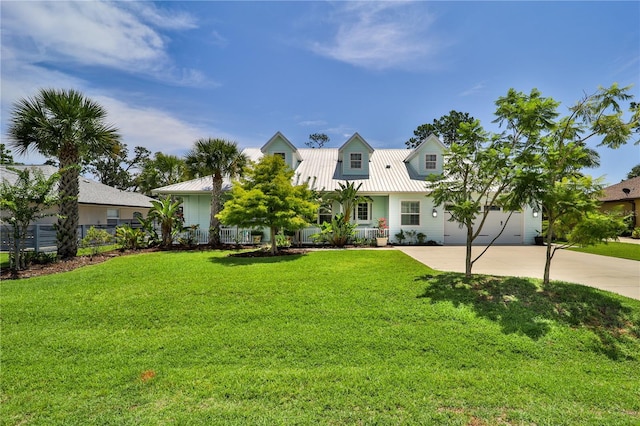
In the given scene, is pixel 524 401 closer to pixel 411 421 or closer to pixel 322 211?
pixel 411 421

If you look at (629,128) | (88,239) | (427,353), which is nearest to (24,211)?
(88,239)

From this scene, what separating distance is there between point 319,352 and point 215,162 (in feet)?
43.6

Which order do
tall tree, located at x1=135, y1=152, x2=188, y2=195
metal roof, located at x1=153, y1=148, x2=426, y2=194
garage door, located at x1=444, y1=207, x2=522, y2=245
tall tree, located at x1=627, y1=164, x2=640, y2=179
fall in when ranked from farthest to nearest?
tall tree, located at x1=627, y1=164, x2=640, y2=179, tall tree, located at x1=135, y1=152, x2=188, y2=195, garage door, located at x1=444, y1=207, x2=522, y2=245, metal roof, located at x1=153, y1=148, x2=426, y2=194

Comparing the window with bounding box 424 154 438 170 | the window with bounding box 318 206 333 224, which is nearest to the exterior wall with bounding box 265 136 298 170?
the window with bounding box 318 206 333 224

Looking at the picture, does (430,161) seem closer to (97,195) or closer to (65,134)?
(65,134)

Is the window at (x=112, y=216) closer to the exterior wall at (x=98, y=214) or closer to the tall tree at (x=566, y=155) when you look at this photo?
the exterior wall at (x=98, y=214)

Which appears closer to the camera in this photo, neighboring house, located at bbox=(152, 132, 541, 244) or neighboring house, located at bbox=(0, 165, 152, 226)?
neighboring house, located at bbox=(152, 132, 541, 244)

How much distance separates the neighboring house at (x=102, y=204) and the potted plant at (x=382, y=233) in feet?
49.9

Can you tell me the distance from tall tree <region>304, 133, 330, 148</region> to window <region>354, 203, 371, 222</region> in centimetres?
3156

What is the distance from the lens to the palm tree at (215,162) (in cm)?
1552

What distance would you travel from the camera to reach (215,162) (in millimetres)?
15578

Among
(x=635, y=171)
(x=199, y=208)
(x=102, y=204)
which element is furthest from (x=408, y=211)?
(x=635, y=171)

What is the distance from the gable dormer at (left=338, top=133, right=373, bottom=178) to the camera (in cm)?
1934

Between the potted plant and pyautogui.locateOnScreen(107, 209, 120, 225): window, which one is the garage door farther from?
pyautogui.locateOnScreen(107, 209, 120, 225): window
